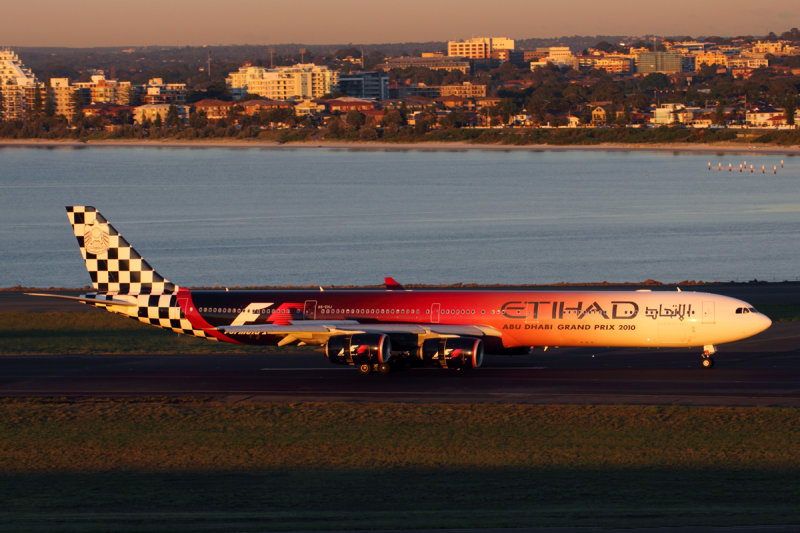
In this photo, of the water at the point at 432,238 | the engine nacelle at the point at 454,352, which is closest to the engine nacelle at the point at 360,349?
the engine nacelle at the point at 454,352

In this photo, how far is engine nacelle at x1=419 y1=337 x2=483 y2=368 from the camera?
5084 centimetres

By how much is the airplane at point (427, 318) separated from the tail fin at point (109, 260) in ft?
0.22

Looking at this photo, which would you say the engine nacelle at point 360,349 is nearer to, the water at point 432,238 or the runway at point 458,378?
the runway at point 458,378

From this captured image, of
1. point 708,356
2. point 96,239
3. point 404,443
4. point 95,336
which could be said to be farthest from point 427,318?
point 95,336

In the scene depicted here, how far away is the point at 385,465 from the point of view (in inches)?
1442

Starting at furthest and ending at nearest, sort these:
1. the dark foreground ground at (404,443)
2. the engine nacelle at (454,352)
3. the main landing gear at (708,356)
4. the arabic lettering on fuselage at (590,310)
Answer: the main landing gear at (708,356) → the arabic lettering on fuselage at (590,310) → the engine nacelle at (454,352) → the dark foreground ground at (404,443)

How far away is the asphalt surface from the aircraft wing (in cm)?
177

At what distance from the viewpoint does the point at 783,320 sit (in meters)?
66.1

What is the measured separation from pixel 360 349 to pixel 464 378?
4928mm

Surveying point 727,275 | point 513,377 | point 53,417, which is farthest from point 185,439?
point 727,275

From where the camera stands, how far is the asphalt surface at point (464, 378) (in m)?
46.9

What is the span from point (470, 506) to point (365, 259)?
3584 inches

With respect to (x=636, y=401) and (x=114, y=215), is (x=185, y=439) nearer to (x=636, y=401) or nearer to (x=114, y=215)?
(x=636, y=401)

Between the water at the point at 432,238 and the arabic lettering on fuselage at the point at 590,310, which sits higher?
the arabic lettering on fuselage at the point at 590,310
